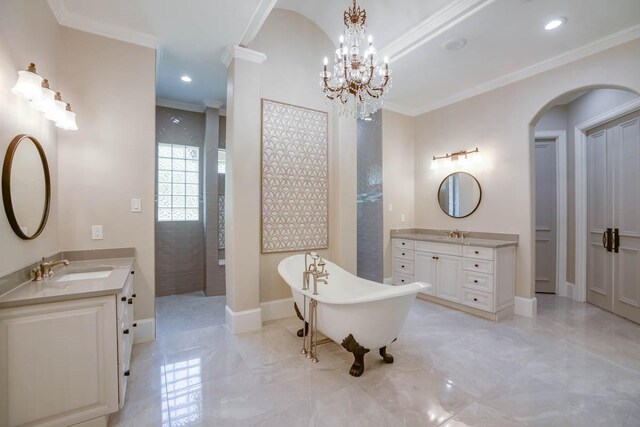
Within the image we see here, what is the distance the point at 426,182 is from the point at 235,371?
149 inches

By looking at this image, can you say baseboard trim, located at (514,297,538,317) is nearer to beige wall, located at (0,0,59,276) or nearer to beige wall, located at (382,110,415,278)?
beige wall, located at (382,110,415,278)

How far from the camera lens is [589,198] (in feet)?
12.2

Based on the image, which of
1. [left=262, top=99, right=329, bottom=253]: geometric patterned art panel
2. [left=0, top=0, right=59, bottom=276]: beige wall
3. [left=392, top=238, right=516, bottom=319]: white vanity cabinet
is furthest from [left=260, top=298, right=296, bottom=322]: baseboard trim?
[left=0, top=0, right=59, bottom=276]: beige wall

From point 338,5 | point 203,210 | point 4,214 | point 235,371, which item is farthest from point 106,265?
point 338,5

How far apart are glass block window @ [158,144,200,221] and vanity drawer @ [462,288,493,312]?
156 inches

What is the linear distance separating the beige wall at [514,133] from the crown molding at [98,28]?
3.93 metres

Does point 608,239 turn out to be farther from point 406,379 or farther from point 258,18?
point 258,18

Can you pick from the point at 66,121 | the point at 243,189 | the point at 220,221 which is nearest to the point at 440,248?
the point at 243,189

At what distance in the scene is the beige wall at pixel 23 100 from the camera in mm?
1537

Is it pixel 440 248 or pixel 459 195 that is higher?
pixel 459 195

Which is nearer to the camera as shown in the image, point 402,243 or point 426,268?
point 426,268

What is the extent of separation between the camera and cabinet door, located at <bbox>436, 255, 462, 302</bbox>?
3498 millimetres

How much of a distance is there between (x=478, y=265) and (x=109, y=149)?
4.08 m

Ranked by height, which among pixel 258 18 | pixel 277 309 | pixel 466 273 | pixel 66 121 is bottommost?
pixel 277 309
